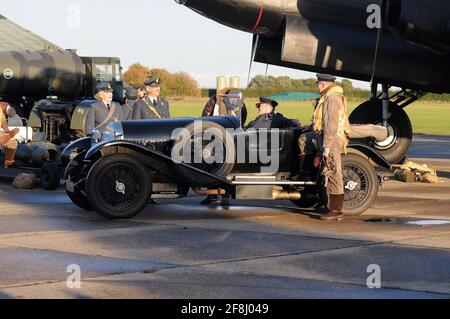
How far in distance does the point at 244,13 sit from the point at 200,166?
17.1 ft

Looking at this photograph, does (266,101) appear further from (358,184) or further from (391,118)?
(391,118)

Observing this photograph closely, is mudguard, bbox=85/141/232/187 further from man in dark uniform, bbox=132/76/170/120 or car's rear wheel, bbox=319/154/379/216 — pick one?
man in dark uniform, bbox=132/76/170/120

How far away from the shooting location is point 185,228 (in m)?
10.9

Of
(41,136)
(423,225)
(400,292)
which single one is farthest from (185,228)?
(41,136)

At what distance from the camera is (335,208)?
38.4 feet

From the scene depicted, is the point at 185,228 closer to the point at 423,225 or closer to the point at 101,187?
the point at 101,187

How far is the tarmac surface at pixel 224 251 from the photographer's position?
24.1 feet

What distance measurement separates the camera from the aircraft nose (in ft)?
53.0

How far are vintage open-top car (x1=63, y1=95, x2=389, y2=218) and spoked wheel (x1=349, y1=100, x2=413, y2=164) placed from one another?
6.09 m

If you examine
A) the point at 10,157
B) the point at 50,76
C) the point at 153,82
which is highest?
the point at 50,76

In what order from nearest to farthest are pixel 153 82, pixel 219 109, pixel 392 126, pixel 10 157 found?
pixel 219 109 < pixel 153 82 < pixel 10 157 < pixel 392 126

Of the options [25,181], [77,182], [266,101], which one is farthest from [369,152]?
[25,181]
